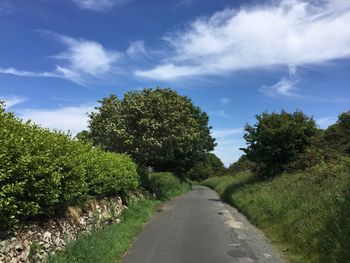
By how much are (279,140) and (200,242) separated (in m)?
14.9

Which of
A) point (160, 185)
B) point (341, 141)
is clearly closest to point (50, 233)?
point (341, 141)

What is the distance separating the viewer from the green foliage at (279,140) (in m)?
26.0

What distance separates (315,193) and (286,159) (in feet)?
38.5

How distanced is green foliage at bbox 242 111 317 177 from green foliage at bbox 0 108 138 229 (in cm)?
1655

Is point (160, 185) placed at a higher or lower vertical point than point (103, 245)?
higher

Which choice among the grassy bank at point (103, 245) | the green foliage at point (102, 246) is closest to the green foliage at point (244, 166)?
the grassy bank at point (103, 245)

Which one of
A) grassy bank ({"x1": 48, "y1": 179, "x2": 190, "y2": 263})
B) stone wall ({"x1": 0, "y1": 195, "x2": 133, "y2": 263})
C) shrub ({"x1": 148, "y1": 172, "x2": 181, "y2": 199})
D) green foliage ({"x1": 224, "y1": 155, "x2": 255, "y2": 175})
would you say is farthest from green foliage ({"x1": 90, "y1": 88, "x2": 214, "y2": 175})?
stone wall ({"x1": 0, "y1": 195, "x2": 133, "y2": 263})

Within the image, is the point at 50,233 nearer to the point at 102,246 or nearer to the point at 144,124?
the point at 102,246

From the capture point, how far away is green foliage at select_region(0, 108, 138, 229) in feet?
23.6

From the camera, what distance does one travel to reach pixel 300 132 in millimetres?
25859

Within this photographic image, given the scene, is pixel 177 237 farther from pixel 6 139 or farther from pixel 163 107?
pixel 163 107

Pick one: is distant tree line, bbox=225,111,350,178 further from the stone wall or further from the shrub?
the stone wall

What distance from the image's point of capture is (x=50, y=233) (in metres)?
9.44

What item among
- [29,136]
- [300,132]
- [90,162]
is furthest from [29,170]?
[300,132]
